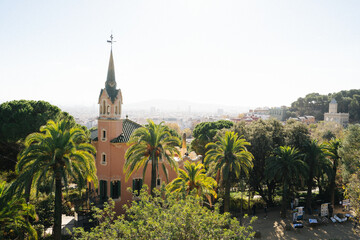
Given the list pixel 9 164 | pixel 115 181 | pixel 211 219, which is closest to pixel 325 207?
pixel 211 219

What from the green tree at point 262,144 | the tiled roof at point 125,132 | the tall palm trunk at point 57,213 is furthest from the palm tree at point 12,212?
the green tree at point 262,144

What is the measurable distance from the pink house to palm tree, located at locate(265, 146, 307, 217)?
12.9m

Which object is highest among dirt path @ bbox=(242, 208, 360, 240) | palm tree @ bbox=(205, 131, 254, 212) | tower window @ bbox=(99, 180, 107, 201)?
palm tree @ bbox=(205, 131, 254, 212)

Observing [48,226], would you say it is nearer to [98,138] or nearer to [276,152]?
[98,138]

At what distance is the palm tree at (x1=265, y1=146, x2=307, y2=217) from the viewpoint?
2300 cm

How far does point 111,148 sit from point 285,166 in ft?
53.9

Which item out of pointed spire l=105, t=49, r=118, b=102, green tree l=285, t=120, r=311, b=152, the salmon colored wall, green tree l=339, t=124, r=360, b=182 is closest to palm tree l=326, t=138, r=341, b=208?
green tree l=339, t=124, r=360, b=182

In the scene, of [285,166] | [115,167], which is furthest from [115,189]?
[285,166]

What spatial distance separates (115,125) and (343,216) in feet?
75.3

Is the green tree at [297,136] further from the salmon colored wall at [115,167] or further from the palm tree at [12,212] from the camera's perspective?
the palm tree at [12,212]

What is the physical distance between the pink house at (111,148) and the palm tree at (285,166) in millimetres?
12924

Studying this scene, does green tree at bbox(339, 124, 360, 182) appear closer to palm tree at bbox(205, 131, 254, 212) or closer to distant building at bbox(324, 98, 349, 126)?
palm tree at bbox(205, 131, 254, 212)

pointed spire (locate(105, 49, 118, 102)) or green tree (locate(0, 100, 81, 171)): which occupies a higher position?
pointed spire (locate(105, 49, 118, 102))

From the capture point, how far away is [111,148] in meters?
23.4
